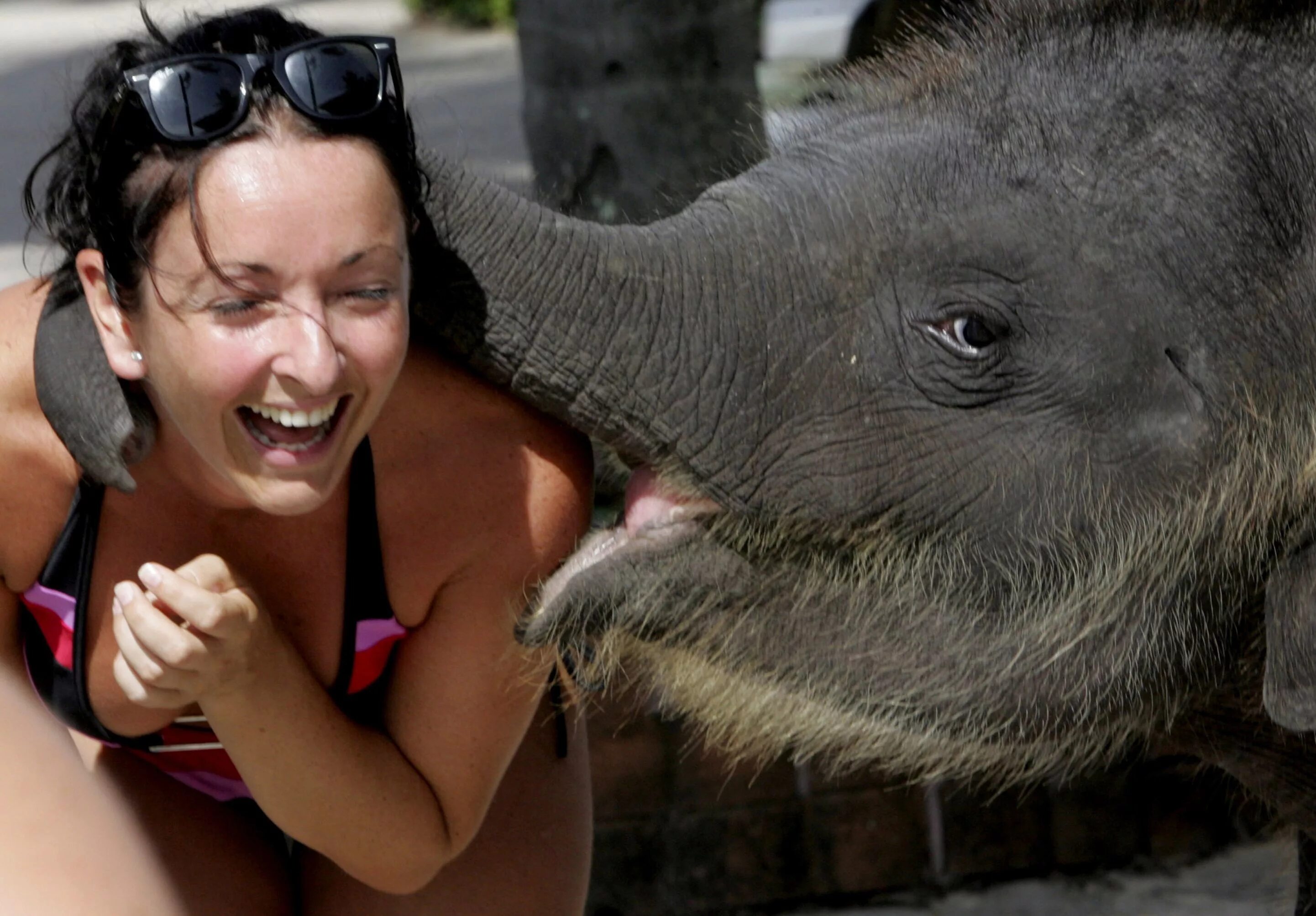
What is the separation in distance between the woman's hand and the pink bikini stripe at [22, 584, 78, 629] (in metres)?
0.22

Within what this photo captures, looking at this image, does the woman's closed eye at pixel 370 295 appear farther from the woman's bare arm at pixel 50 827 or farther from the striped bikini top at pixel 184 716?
the woman's bare arm at pixel 50 827

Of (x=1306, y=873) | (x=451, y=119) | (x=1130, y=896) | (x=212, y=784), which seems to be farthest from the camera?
(x=451, y=119)

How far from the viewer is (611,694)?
3.44 m

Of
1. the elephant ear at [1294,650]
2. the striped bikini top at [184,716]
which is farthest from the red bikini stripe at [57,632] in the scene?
the elephant ear at [1294,650]

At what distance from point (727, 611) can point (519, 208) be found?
0.53 meters

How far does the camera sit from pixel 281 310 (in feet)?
6.20

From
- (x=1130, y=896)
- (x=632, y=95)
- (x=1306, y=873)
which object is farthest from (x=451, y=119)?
(x=1306, y=873)

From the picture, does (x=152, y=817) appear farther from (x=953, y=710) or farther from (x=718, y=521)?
(x=953, y=710)

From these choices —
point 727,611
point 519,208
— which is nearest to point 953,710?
point 727,611

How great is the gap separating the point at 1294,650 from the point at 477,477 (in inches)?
37.9

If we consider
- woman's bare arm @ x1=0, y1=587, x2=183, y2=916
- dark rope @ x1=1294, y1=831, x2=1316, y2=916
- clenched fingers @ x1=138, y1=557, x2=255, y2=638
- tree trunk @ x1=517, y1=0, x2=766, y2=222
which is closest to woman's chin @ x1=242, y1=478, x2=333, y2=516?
clenched fingers @ x1=138, y1=557, x2=255, y2=638

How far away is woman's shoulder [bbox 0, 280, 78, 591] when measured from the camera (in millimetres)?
2111

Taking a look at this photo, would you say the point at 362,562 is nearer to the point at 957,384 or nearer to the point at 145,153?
the point at 145,153

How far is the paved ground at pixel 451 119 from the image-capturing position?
153 inches
